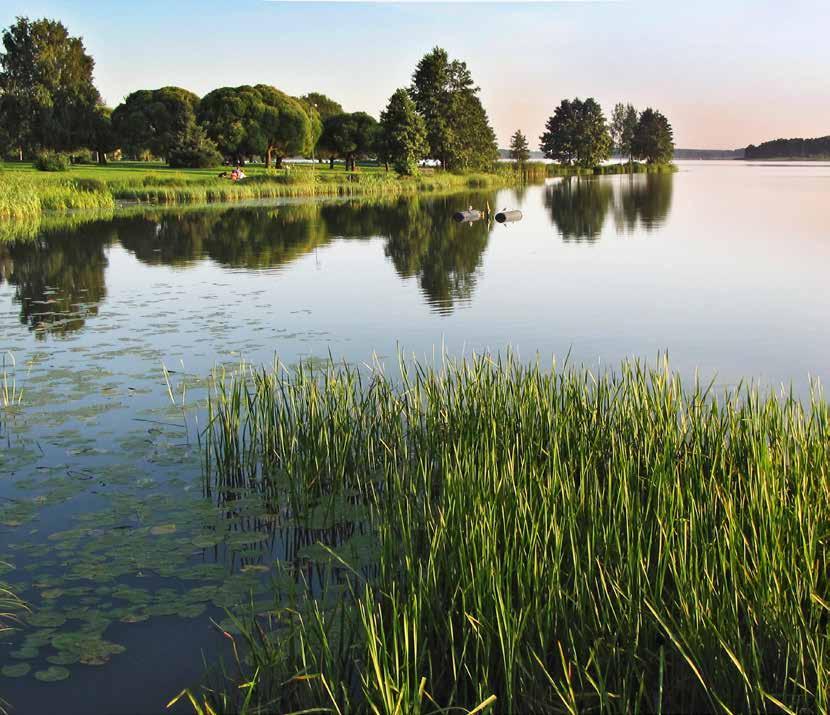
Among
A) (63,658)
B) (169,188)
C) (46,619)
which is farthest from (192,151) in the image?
(63,658)

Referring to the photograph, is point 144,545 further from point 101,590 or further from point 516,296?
point 516,296

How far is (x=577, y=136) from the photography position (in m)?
130

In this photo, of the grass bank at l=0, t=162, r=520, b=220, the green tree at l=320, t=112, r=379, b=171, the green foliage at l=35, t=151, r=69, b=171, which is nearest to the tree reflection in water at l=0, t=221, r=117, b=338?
the grass bank at l=0, t=162, r=520, b=220

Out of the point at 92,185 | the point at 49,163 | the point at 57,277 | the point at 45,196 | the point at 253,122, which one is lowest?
the point at 57,277

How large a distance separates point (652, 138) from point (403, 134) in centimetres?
9576

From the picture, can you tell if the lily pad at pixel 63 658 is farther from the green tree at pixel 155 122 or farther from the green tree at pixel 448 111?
the green tree at pixel 448 111

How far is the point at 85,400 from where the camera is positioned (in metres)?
10.4

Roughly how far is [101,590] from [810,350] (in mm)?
11074

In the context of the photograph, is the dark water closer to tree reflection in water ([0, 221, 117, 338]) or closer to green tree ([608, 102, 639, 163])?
tree reflection in water ([0, 221, 117, 338])

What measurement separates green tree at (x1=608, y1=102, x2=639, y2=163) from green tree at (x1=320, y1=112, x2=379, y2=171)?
260ft

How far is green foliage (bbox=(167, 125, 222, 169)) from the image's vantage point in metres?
73.7

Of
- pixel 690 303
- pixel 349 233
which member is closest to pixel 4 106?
pixel 349 233

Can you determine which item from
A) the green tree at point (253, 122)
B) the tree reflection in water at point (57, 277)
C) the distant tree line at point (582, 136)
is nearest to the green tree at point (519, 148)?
the distant tree line at point (582, 136)

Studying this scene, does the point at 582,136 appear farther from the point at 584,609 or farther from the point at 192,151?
the point at 584,609
